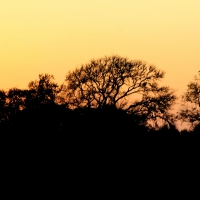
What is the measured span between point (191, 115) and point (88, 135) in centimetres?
4478

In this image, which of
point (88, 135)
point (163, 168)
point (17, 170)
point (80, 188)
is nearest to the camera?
point (80, 188)

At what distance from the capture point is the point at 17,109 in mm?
64000

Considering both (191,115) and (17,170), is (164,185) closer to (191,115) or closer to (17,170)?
(17,170)

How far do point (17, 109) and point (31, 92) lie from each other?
21.1 ft

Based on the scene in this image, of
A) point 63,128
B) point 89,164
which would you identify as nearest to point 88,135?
point 63,128

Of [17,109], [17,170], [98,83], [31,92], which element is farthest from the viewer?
[98,83]

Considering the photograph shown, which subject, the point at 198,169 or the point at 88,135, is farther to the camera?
the point at 88,135

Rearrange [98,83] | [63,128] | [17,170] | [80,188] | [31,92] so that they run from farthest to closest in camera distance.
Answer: [98,83], [31,92], [63,128], [17,170], [80,188]

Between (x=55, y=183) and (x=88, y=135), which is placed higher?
(x=88, y=135)

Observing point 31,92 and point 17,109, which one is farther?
point 31,92

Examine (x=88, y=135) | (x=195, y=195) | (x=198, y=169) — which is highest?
(x=88, y=135)

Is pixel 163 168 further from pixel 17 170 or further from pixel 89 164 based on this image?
pixel 17 170

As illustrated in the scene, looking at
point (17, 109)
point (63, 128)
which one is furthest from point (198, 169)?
point (17, 109)

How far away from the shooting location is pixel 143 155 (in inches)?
1439
